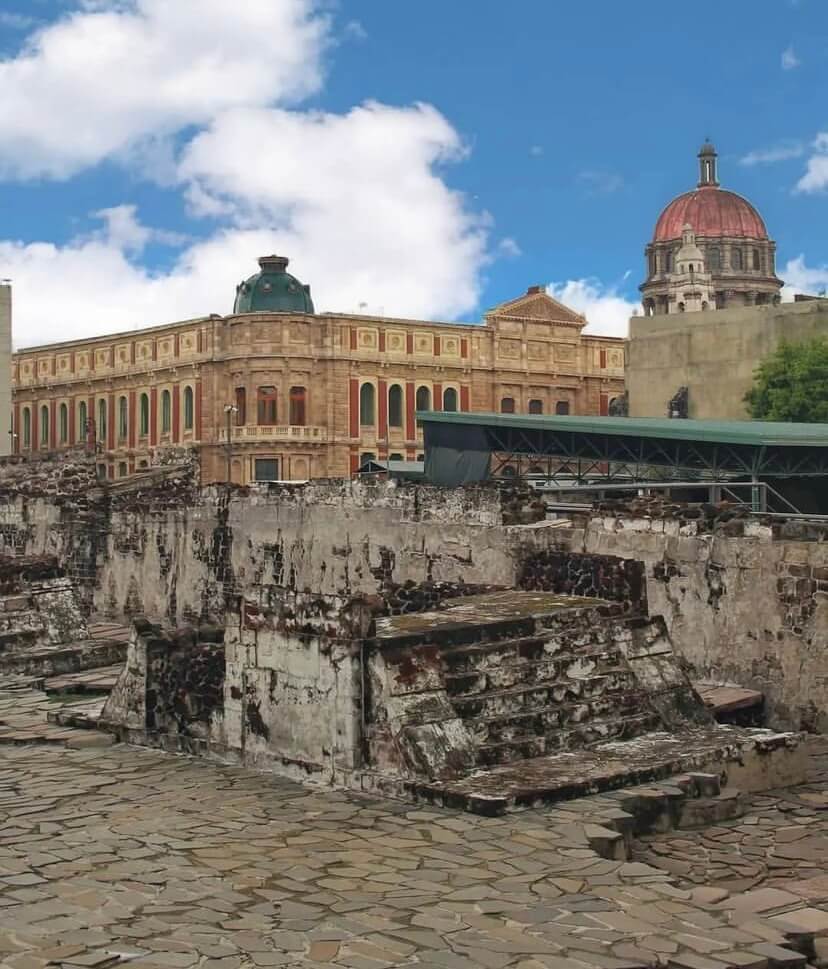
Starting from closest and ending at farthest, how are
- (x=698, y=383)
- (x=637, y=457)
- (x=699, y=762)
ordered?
(x=699, y=762) → (x=637, y=457) → (x=698, y=383)

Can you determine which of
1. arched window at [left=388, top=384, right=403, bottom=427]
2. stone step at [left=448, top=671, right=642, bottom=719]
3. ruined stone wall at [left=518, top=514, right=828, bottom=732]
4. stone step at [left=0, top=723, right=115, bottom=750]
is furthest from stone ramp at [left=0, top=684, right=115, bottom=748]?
arched window at [left=388, top=384, right=403, bottom=427]

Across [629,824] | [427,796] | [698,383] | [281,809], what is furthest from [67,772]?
[698,383]

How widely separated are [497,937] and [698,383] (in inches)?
1703

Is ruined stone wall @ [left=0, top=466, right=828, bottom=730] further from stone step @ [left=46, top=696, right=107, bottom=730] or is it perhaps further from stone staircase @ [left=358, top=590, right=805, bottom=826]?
stone step @ [left=46, top=696, right=107, bottom=730]

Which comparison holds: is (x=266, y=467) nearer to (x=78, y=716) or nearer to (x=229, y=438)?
(x=229, y=438)

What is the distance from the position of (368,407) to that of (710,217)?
4317 cm

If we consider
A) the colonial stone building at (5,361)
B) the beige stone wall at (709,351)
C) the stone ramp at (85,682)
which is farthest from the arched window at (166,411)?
the stone ramp at (85,682)

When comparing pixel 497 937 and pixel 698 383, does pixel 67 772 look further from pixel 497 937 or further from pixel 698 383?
pixel 698 383

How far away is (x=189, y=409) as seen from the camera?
58875mm

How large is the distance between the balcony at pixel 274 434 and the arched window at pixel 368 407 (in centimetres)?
269

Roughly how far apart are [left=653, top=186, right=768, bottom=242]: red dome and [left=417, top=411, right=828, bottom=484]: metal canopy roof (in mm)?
65482

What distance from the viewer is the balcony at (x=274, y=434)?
5616 centimetres

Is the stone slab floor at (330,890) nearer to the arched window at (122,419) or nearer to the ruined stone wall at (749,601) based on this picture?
the ruined stone wall at (749,601)

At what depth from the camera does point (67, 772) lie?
10023 millimetres
